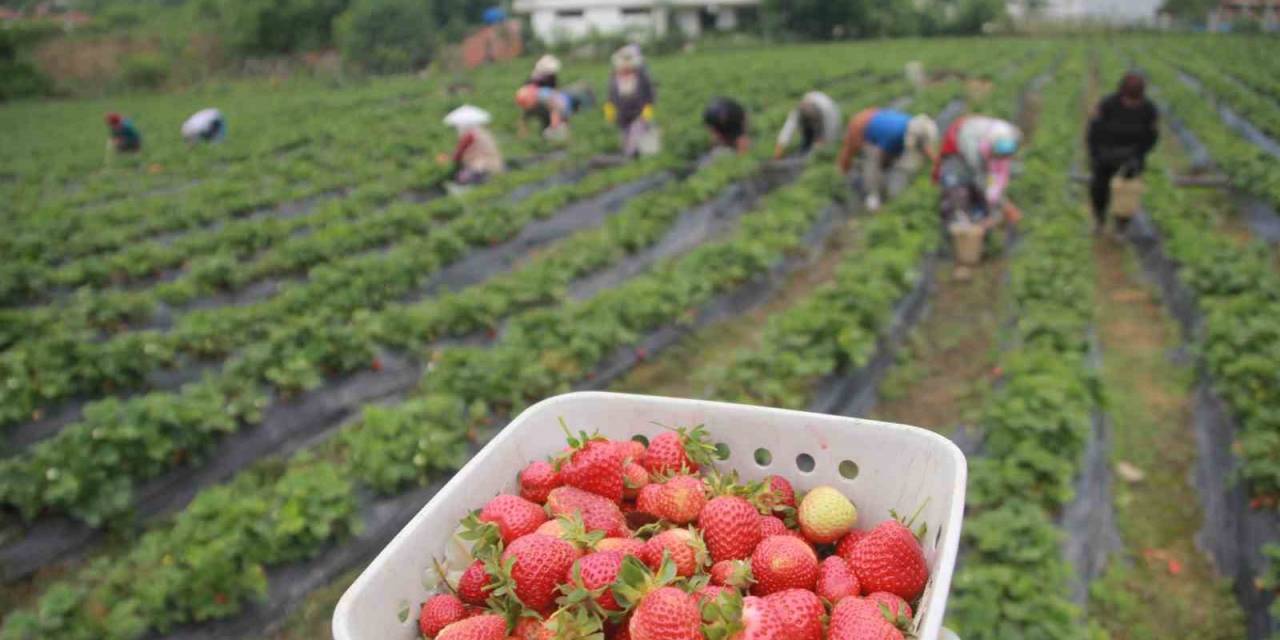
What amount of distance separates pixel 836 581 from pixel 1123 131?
26.2 ft

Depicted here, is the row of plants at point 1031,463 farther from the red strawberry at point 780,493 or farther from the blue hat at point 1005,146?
the red strawberry at point 780,493

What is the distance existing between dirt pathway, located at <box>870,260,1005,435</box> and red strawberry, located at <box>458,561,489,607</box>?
4103 mm

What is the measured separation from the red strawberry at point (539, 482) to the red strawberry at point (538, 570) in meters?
0.31

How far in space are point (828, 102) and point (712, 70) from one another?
17.9m

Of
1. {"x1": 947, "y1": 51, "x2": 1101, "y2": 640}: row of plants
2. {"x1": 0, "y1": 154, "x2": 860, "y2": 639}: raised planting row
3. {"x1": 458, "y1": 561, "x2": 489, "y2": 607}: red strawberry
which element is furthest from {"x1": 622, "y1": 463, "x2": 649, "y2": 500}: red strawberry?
{"x1": 0, "y1": 154, "x2": 860, "y2": 639}: raised planting row

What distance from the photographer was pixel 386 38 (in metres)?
40.8

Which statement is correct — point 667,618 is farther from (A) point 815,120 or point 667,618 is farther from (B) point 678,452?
(A) point 815,120

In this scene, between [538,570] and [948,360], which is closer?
[538,570]

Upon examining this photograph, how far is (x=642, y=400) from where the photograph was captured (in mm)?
2057

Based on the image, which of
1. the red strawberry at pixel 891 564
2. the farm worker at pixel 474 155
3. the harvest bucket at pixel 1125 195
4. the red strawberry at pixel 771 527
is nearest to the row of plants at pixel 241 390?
the farm worker at pixel 474 155

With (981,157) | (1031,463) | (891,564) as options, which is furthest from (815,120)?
(891,564)

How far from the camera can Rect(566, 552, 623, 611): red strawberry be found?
153 cm

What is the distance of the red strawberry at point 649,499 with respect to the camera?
71.4 inches

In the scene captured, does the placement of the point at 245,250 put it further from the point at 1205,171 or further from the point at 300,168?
the point at 1205,171
